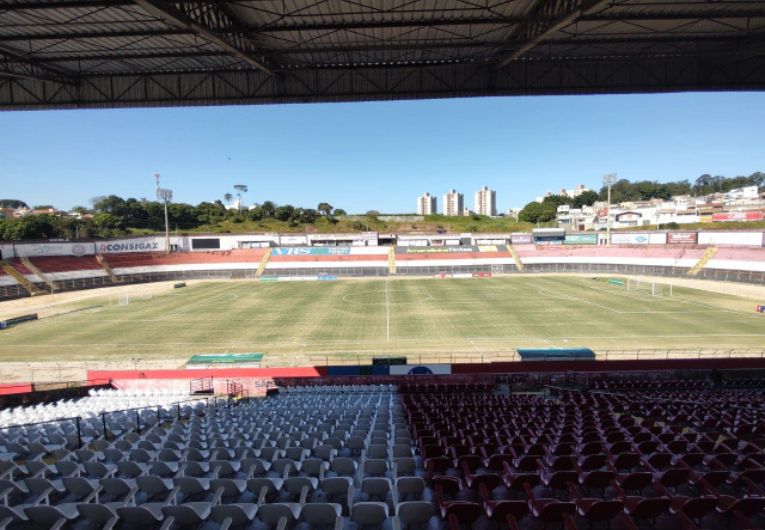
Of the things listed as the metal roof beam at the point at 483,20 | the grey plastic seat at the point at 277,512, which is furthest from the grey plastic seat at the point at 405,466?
the metal roof beam at the point at 483,20

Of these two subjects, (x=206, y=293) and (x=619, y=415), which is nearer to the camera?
(x=619, y=415)

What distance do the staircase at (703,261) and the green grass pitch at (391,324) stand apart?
12.8m

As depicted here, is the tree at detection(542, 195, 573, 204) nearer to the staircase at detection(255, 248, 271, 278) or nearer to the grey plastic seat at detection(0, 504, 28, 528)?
the staircase at detection(255, 248, 271, 278)

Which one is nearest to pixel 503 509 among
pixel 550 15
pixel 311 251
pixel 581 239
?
pixel 550 15

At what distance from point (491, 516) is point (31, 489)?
245 inches

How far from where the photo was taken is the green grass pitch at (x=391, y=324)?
28.6 metres

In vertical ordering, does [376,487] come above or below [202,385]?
above

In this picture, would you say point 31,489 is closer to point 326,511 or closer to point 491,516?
point 326,511

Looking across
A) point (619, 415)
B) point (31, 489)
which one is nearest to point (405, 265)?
point (619, 415)

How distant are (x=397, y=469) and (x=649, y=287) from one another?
57356mm

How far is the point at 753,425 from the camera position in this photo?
927 cm

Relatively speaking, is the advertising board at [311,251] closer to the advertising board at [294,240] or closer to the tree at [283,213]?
the advertising board at [294,240]

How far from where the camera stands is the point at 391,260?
3017 inches

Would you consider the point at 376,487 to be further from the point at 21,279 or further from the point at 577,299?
the point at 21,279
